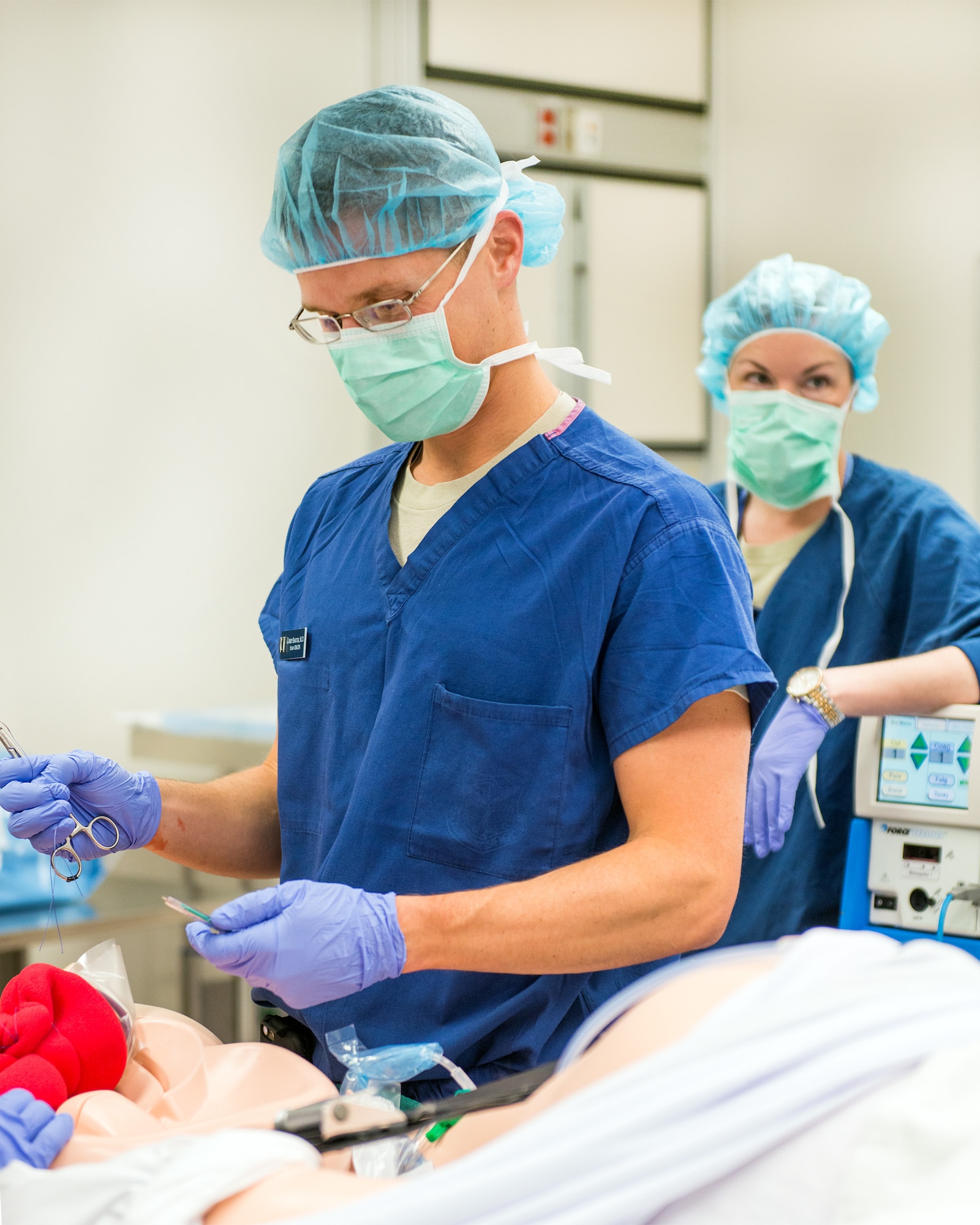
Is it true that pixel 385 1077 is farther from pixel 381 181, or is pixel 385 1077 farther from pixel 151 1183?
pixel 381 181

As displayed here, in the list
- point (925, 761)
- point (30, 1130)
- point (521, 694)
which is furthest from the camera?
point (925, 761)

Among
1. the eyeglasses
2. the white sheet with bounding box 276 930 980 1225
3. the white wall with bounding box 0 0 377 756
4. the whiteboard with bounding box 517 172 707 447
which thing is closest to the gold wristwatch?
the eyeglasses

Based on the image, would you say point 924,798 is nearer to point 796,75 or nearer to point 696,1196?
Result: point 696,1196

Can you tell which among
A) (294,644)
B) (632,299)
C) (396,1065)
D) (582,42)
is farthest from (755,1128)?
(582,42)

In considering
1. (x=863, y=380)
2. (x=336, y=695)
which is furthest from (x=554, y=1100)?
(x=863, y=380)

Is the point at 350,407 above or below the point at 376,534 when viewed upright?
above

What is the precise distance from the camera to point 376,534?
124cm

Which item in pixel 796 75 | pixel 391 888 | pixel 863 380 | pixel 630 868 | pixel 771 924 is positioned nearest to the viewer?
pixel 630 868

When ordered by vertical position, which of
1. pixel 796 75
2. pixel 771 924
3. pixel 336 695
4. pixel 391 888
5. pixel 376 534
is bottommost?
pixel 771 924

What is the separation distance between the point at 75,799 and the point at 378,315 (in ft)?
1.96

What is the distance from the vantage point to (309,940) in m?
0.91

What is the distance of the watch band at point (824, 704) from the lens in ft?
5.88

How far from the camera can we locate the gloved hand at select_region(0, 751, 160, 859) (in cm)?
112

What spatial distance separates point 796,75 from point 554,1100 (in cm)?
342
